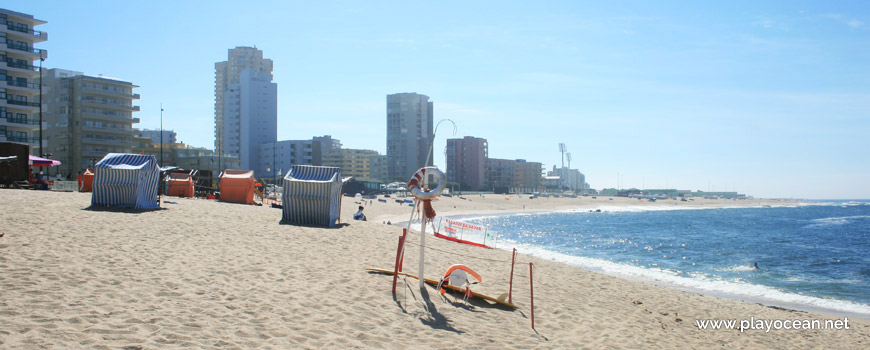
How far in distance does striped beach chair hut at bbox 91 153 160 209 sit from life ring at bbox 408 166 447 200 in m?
12.3

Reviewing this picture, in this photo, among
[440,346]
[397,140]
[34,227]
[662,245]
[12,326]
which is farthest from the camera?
[397,140]

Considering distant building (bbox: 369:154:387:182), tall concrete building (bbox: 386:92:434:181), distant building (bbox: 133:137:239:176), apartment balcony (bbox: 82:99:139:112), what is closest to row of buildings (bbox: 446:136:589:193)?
tall concrete building (bbox: 386:92:434:181)

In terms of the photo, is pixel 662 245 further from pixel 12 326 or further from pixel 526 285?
pixel 12 326

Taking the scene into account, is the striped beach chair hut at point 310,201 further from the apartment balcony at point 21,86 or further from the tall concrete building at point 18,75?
the apartment balcony at point 21,86

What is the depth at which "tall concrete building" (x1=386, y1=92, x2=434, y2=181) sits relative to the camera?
164875 mm

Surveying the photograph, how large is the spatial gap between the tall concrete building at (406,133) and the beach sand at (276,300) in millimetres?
147174

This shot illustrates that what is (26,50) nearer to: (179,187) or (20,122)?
(20,122)

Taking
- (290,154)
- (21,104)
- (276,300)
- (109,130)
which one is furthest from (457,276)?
(290,154)

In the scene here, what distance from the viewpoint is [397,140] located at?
6644 inches

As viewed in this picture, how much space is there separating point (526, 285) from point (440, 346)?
18.7ft

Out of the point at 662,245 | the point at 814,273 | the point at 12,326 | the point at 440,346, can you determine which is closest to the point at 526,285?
the point at 440,346

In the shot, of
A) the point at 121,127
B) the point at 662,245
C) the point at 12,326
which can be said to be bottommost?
the point at 662,245

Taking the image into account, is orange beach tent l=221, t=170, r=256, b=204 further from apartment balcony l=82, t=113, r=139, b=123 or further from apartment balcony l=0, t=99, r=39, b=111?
apartment balcony l=82, t=113, r=139, b=123

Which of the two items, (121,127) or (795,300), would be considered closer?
(795,300)
